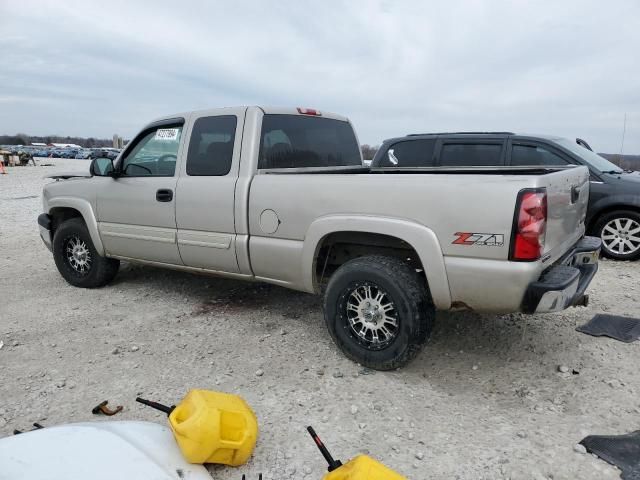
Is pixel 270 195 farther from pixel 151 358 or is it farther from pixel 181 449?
pixel 181 449

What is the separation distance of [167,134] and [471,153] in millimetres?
4349

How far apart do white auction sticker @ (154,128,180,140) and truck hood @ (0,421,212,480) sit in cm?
288

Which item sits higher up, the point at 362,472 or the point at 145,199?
the point at 145,199

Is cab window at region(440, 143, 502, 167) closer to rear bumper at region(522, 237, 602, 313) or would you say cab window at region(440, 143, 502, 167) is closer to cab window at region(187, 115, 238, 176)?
rear bumper at region(522, 237, 602, 313)

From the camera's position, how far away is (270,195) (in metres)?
3.79

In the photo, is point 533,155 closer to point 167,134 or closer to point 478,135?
point 478,135

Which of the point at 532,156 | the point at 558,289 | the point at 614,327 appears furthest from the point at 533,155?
the point at 558,289

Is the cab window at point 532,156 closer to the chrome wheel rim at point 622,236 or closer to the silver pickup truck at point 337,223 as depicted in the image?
the chrome wheel rim at point 622,236

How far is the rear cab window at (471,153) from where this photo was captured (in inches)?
273

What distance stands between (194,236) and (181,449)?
7.38 ft

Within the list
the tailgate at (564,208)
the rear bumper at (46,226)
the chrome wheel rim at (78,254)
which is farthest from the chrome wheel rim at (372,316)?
the rear bumper at (46,226)

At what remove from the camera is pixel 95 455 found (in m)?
2.15

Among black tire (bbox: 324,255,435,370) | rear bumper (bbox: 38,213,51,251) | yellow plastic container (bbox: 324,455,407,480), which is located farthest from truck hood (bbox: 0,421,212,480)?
rear bumper (bbox: 38,213,51,251)

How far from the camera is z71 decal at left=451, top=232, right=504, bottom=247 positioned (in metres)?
2.86
